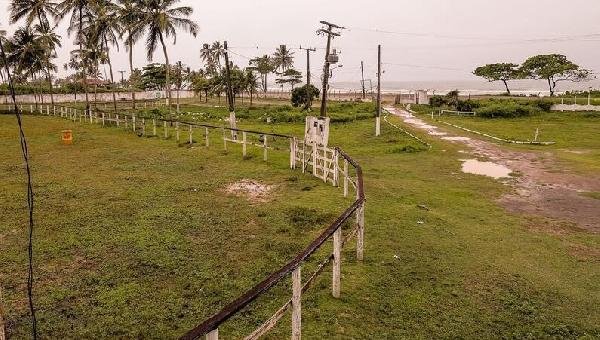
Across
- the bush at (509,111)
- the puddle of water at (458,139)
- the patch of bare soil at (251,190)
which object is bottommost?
the patch of bare soil at (251,190)

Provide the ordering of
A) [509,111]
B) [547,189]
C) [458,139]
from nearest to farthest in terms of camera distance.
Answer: [547,189] → [458,139] → [509,111]

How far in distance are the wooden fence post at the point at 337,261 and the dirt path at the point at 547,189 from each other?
6.54m

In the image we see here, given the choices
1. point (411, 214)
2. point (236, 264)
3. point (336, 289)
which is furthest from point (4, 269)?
point (411, 214)

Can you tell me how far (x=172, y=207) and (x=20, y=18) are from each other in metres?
35.2

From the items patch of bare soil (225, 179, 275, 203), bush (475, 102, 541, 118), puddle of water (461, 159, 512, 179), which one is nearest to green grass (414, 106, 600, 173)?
bush (475, 102, 541, 118)

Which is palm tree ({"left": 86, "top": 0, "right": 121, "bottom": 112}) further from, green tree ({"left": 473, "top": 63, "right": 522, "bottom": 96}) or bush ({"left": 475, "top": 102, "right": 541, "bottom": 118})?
green tree ({"left": 473, "top": 63, "right": 522, "bottom": 96})

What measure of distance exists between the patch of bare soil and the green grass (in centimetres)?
1156

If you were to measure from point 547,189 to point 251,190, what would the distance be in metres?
8.66

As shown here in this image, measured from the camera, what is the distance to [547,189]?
43.3ft

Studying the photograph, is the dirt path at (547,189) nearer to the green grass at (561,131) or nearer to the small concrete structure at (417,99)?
the green grass at (561,131)

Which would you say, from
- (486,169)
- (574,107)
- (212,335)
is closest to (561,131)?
(574,107)

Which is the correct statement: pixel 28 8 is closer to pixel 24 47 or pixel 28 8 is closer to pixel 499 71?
pixel 24 47

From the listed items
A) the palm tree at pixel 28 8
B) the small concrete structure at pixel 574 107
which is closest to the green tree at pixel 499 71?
the small concrete structure at pixel 574 107

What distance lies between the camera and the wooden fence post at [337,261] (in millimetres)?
5641
